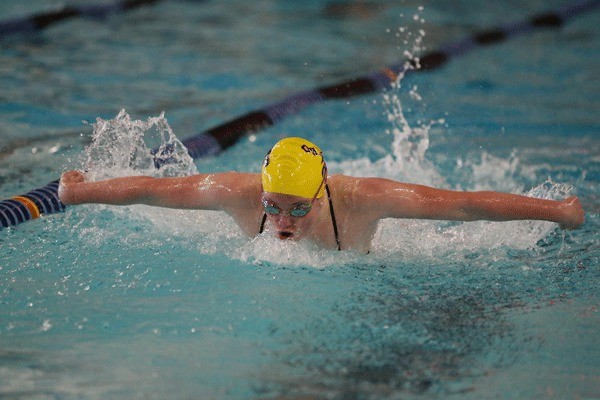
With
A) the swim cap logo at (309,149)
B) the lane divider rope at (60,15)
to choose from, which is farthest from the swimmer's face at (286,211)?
the lane divider rope at (60,15)

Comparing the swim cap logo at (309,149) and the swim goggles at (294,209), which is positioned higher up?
the swim cap logo at (309,149)

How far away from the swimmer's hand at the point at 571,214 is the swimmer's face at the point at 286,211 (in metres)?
0.94

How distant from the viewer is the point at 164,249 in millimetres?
3467

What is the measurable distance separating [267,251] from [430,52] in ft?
15.8

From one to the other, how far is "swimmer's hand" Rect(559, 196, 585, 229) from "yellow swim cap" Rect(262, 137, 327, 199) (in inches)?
35.6

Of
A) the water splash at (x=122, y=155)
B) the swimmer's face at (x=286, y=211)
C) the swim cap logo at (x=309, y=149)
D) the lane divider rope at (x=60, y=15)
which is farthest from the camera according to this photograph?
the lane divider rope at (x=60, y=15)

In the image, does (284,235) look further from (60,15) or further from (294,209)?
(60,15)

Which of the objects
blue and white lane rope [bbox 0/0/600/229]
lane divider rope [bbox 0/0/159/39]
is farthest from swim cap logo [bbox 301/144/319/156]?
lane divider rope [bbox 0/0/159/39]

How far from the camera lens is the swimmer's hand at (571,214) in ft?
10.00

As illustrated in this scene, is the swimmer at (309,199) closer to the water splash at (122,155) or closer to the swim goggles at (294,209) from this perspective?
the swim goggles at (294,209)

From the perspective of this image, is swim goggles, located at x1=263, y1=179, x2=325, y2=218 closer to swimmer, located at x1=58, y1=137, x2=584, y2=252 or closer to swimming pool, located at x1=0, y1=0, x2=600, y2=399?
swimmer, located at x1=58, y1=137, x2=584, y2=252

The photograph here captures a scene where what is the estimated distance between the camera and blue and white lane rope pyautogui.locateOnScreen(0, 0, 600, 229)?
3.87m

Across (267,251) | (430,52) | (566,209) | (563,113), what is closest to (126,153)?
(267,251)

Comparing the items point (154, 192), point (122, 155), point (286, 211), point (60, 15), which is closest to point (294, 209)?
point (286, 211)
